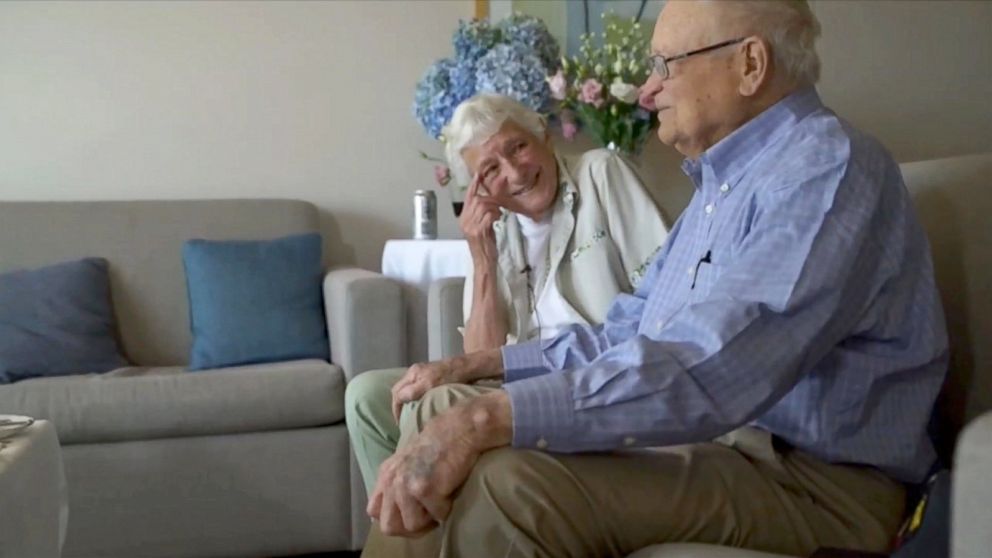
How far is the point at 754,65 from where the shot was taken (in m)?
1.21

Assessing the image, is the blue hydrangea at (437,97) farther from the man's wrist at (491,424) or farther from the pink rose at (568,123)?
the man's wrist at (491,424)

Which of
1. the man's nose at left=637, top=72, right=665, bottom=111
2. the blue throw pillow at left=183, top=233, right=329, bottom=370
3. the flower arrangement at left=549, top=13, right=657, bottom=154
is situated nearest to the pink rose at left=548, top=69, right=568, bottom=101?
the flower arrangement at left=549, top=13, right=657, bottom=154

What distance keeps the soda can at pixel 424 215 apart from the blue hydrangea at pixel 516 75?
0.43 meters

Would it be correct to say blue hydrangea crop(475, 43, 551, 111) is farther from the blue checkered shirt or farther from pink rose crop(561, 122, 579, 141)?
the blue checkered shirt

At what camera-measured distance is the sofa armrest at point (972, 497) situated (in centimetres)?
65

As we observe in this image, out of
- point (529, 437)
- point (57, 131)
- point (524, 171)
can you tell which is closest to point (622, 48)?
point (524, 171)

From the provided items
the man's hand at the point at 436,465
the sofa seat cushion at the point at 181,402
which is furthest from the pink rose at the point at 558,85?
the man's hand at the point at 436,465

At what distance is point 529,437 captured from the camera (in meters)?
0.96

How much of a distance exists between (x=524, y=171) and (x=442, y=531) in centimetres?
104

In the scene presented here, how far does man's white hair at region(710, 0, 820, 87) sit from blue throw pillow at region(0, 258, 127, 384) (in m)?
1.95

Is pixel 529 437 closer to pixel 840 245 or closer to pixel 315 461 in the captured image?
pixel 840 245

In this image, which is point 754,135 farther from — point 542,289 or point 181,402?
point 181,402

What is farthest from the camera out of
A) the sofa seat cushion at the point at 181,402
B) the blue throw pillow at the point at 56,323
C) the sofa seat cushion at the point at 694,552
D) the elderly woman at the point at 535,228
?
the blue throw pillow at the point at 56,323

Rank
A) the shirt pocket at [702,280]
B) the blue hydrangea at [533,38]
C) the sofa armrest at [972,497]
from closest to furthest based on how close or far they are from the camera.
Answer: the sofa armrest at [972,497], the shirt pocket at [702,280], the blue hydrangea at [533,38]
